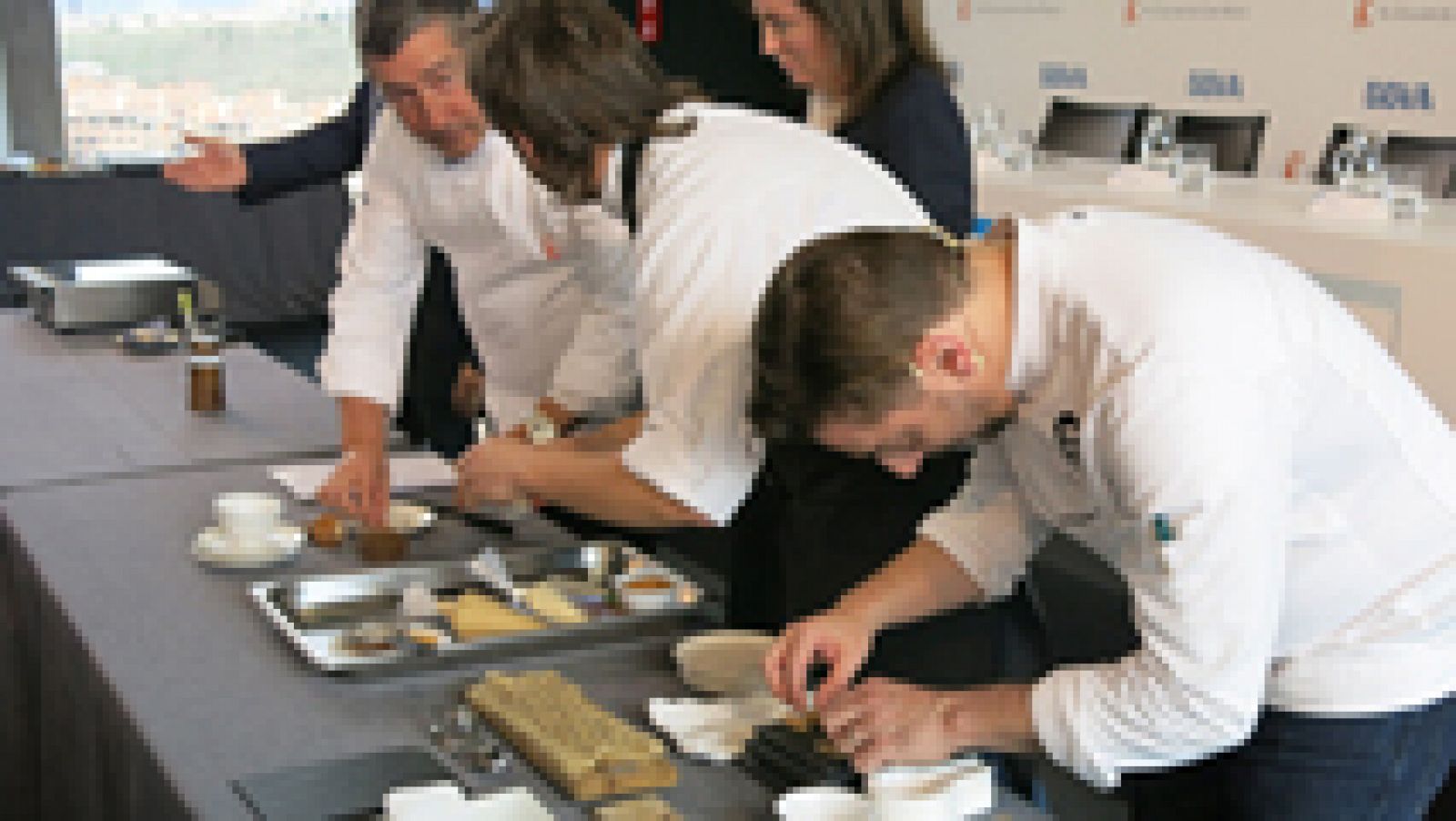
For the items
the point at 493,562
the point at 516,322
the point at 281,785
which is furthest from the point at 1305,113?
the point at 281,785

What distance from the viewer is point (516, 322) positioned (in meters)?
2.17

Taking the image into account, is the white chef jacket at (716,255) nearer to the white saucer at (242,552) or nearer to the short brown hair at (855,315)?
the short brown hair at (855,315)

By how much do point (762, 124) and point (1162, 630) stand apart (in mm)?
644

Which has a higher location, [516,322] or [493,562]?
[516,322]

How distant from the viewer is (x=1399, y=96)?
19.1 feet

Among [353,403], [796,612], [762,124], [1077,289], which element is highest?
[762,124]

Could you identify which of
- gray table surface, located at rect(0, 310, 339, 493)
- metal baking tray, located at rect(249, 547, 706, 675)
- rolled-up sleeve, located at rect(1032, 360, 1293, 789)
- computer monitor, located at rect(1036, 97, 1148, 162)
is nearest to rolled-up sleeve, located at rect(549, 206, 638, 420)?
metal baking tray, located at rect(249, 547, 706, 675)

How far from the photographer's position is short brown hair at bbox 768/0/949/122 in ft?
6.10

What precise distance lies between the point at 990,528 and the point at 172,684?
2.49 feet

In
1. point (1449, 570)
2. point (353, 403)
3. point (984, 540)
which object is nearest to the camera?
point (1449, 570)

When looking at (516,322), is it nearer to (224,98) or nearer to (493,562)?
(493,562)

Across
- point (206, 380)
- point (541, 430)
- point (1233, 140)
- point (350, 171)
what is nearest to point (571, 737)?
point (541, 430)

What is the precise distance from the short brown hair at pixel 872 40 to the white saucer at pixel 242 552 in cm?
84

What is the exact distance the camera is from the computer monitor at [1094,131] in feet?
18.3
